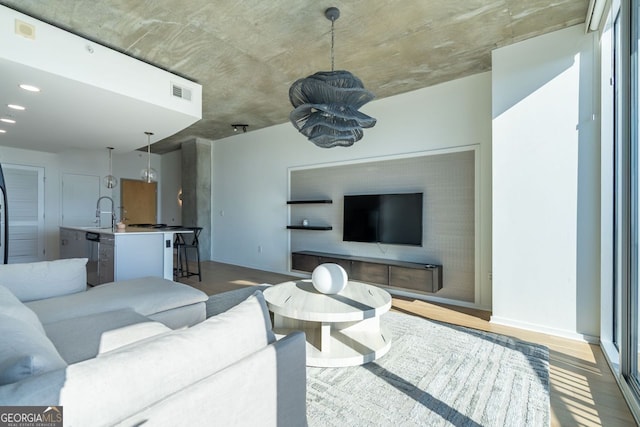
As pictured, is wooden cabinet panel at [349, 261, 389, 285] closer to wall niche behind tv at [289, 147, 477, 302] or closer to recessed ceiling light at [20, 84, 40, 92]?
wall niche behind tv at [289, 147, 477, 302]

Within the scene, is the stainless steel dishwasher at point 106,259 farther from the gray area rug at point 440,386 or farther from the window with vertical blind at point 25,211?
the window with vertical blind at point 25,211

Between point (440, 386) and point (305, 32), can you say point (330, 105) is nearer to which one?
point (305, 32)

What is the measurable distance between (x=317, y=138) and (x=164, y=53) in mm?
2181

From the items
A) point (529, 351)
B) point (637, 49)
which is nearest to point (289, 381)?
point (529, 351)

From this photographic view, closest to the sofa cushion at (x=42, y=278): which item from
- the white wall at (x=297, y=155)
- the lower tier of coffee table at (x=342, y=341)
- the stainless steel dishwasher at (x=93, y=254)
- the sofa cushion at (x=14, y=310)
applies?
the sofa cushion at (x=14, y=310)

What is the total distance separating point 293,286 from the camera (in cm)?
297

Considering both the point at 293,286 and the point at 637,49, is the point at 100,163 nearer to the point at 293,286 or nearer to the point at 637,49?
the point at 293,286

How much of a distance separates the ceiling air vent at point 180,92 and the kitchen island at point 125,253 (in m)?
1.88

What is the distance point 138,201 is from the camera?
27.7ft

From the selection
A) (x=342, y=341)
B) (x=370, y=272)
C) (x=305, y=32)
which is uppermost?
(x=305, y=32)

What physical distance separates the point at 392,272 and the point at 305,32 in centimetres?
298

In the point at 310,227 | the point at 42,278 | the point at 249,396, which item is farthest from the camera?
the point at 310,227

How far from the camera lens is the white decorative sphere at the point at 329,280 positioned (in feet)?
8.66

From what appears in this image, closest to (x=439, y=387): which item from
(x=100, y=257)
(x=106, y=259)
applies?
(x=106, y=259)
